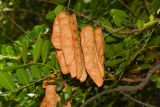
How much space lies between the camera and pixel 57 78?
152cm

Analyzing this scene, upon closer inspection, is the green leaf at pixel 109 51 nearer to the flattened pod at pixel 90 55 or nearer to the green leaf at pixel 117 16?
the green leaf at pixel 117 16

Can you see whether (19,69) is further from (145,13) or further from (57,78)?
(145,13)

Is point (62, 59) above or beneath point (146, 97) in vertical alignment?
above

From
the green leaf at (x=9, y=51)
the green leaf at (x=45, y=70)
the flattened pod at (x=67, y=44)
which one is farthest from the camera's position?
the green leaf at (x=9, y=51)

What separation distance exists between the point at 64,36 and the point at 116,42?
44 cm

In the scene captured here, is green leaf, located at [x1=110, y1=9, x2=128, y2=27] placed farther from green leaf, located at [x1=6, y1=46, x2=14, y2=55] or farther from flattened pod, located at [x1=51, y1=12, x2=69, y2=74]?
green leaf, located at [x1=6, y1=46, x2=14, y2=55]

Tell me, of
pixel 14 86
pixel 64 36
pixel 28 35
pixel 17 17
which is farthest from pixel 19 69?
pixel 17 17

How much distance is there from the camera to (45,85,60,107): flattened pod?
1.43 metres

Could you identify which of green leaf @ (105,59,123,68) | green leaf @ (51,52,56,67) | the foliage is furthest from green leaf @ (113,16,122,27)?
green leaf @ (51,52,56,67)

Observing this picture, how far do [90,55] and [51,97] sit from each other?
0.86 ft

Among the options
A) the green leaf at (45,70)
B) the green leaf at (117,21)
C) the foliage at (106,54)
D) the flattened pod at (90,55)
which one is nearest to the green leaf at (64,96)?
the foliage at (106,54)

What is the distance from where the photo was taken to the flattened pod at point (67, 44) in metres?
1.24

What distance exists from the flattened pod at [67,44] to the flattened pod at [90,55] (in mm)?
52

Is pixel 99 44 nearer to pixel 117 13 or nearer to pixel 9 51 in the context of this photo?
pixel 117 13
